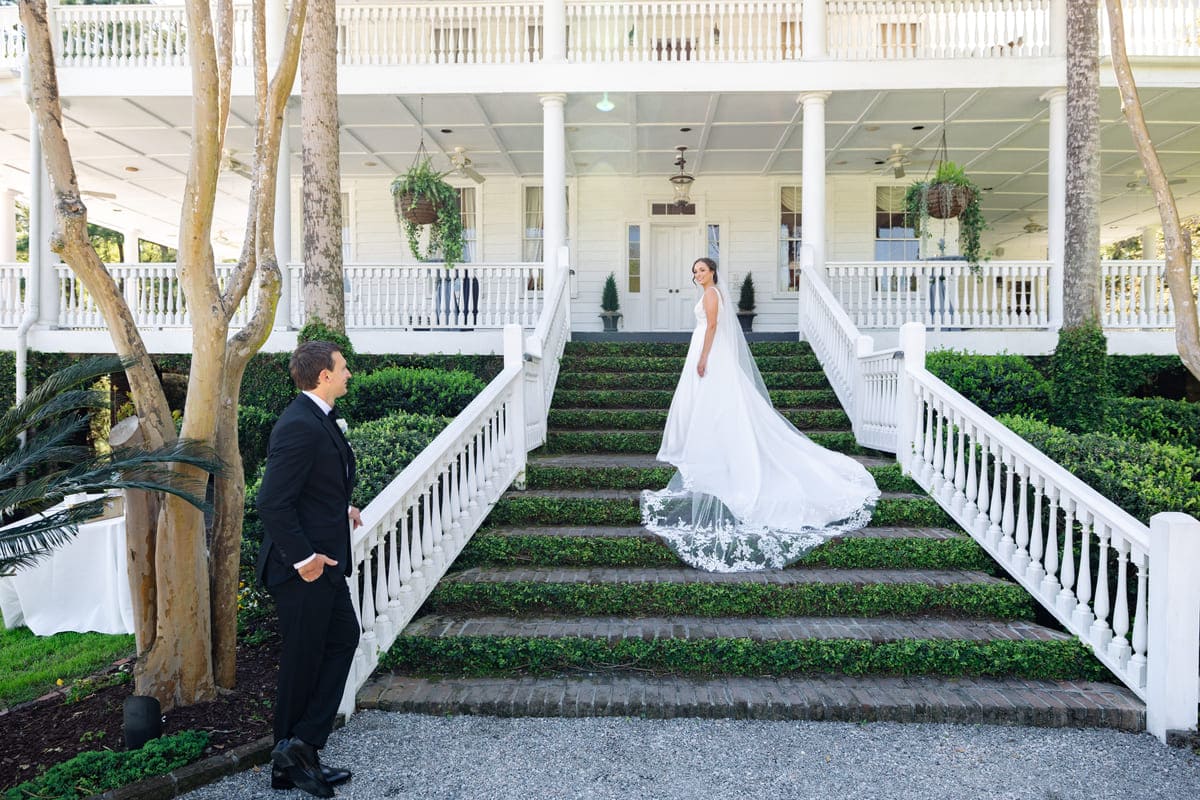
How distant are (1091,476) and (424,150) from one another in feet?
37.1

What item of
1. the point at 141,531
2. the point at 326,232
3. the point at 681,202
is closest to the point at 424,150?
the point at 681,202

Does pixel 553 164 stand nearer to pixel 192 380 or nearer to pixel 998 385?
pixel 998 385

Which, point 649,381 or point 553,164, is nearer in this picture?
point 649,381

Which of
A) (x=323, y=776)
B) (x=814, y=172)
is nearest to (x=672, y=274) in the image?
(x=814, y=172)

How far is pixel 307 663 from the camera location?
300cm

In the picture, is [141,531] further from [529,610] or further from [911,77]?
[911,77]

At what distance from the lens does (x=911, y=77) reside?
31.8 feet

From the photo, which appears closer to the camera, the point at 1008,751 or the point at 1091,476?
the point at 1008,751

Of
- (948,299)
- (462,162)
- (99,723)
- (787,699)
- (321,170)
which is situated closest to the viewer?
(99,723)

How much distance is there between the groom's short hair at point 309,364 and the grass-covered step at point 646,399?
4.84 meters

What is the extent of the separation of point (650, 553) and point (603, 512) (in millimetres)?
655

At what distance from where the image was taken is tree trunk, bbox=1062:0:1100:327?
7508 mm

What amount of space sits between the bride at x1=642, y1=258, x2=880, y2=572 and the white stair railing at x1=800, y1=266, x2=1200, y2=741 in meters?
0.74

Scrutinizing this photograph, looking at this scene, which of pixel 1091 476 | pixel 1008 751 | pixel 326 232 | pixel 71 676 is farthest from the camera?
pixel 326 232
